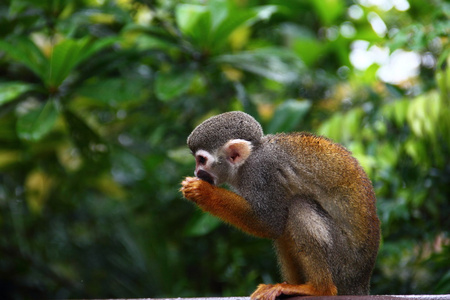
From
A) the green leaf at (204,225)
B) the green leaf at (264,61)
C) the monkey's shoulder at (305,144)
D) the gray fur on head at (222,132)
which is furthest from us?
the green leaf at (264,61)

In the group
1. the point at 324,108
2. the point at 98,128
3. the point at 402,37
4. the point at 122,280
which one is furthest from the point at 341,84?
the point at 122,280

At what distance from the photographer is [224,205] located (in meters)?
2.39

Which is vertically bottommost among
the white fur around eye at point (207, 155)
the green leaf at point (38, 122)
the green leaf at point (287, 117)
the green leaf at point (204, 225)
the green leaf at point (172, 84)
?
the green leaf at point (204, 225)

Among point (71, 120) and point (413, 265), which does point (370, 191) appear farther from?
point (71, 120)

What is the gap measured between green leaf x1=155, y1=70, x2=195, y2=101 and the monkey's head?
0.82 m

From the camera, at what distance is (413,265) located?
3.58 meters

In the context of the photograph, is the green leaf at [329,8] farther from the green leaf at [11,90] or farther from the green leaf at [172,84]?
the green leaf at [11,90]

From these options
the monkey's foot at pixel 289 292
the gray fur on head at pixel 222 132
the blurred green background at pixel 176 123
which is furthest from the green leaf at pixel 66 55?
the monkey's foot at pixel 289 292

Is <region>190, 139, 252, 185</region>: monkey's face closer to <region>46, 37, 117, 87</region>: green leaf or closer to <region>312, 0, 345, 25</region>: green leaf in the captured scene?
<region>46, 37, 117, 87</region>: green leaf

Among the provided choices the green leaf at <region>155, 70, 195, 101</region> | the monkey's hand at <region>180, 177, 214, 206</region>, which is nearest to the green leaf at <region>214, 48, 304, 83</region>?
the green leaf at <region>155, 70, 195, 101</region>

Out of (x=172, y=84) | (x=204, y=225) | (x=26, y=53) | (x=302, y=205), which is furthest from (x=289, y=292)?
(x=26, y=53)

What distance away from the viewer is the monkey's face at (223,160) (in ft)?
8.38

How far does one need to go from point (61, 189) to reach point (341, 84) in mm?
3043

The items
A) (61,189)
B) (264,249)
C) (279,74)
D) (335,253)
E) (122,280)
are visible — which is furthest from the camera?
(61,189)
